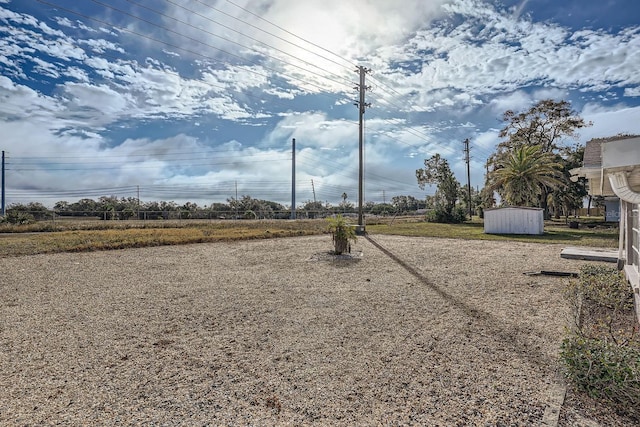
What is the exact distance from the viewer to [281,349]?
3643 millimetres

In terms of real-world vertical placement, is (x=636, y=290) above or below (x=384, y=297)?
above

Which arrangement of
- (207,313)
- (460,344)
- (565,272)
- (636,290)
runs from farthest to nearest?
(565,272) < (207,313) < (636,290) < (460,344)

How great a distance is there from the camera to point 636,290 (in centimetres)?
440

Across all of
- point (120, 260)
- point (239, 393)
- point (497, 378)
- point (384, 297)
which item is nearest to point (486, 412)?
point (497, 378)

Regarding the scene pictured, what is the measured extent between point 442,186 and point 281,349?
37385 millimetres

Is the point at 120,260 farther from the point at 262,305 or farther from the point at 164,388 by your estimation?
the point at 164,388

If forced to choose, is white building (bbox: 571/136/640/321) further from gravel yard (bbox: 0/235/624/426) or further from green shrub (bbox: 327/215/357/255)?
green shrub (bbox: 327/215/357/255)

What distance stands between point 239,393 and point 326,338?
140 cm

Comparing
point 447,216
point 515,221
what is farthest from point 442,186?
point 515,221

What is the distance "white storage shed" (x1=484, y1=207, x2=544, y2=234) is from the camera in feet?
64.7

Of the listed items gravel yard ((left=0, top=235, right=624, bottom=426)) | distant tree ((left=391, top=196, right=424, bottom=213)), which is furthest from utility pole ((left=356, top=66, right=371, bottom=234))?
distant tree ((left=391, top=196, right=424, bottom=213))

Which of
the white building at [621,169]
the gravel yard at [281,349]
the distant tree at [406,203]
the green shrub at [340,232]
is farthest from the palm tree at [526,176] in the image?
the distant tree at [406,203]

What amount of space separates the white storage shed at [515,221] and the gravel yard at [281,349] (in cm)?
1437

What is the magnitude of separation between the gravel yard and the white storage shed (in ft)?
47.1
